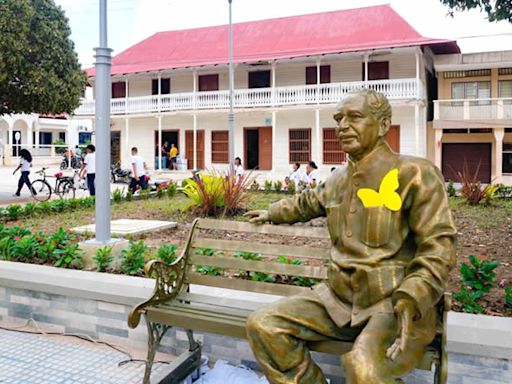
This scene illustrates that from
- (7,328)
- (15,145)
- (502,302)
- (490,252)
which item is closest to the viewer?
(502,302)

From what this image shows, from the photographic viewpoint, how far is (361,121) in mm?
2443

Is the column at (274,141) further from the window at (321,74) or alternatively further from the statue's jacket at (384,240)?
the statue's jacket at (384,240)

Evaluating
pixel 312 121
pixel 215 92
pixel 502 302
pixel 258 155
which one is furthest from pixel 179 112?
pixel 502 302

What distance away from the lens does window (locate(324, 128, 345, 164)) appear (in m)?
23.0

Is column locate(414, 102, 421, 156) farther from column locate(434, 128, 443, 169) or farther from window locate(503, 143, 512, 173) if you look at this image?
window locate(503, 143, 512, 173)

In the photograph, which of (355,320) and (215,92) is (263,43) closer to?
(215,92)

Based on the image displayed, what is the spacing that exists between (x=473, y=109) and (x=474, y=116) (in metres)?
0.28

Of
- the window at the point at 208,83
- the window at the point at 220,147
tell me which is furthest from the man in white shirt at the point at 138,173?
the window at the point at 208,83

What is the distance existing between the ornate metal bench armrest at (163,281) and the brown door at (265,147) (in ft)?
69.8

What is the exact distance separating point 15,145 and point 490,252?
43.0 metres

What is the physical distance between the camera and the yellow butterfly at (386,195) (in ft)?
7.79

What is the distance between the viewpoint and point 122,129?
2841 centimetres

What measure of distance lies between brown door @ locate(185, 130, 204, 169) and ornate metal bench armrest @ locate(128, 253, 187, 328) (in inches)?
904

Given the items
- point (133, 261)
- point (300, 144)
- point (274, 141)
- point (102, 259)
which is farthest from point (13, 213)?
point (300, 144)
